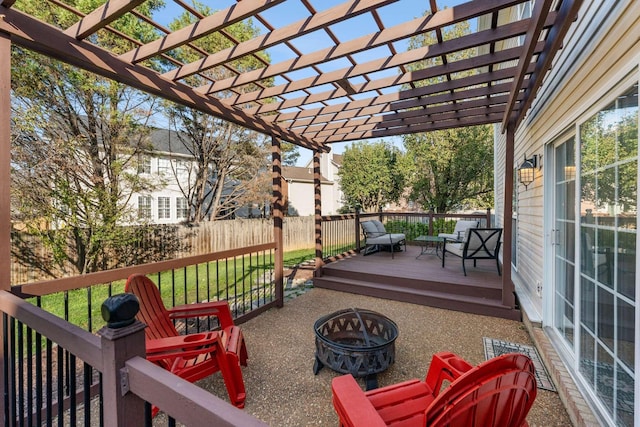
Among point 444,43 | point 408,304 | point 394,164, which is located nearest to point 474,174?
point 394,164

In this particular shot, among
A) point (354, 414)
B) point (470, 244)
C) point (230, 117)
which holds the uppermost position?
point (230, 117)

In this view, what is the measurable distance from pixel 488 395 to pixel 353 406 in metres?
0.65

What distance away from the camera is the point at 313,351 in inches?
131

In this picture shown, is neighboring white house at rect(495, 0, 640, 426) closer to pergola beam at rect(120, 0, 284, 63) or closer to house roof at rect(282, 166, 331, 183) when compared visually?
pergola beam at rect(120, 0, 284, 63)

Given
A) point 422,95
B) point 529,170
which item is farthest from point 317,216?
point 529,170

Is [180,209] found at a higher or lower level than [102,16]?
lower

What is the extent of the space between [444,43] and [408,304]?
153 inches

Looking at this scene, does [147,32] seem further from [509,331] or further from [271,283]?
[509,331]

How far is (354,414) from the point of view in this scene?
143 cm

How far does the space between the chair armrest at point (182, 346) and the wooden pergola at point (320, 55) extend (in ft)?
3.26

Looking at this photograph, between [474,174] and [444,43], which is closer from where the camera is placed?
[444,43]

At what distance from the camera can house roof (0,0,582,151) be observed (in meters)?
2.04

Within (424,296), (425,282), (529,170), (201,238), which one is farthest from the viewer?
(201,238)

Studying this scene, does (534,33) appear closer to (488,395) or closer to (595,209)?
(595,209)
